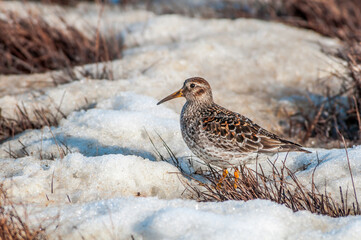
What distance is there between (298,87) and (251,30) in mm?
1756

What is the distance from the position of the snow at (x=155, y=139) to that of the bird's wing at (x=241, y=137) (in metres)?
0.36

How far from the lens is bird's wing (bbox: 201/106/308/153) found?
4758 mm

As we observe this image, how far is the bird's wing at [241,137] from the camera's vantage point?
4.76 meters

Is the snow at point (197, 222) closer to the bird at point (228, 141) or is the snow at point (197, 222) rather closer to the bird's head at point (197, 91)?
the bird at point (228, 141)

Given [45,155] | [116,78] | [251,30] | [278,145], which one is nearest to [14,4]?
[116,78]

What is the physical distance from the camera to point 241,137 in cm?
482

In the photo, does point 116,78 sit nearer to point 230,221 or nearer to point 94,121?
point 94,121

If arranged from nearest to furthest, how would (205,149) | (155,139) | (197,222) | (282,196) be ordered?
(197,222)
(282,196)
(205,149)
(155,139)

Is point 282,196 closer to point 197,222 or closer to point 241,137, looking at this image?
point 241,137

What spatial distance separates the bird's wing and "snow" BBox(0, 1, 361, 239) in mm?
355

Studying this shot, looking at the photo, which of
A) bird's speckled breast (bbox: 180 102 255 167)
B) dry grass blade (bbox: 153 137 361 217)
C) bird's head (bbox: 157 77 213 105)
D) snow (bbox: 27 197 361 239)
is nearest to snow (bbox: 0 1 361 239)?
snow (bbox: 27 197 361 239)

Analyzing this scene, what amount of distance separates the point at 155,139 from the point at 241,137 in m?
1.25

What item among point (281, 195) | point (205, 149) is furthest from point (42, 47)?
point (281, 195)

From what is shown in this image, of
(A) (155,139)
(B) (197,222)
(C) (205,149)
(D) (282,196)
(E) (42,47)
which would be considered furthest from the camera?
(E) (42,47)
